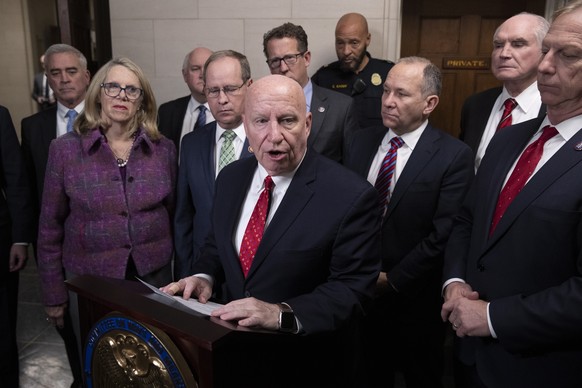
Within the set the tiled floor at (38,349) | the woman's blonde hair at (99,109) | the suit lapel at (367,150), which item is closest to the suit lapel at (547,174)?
the suit lapel at (367,150)

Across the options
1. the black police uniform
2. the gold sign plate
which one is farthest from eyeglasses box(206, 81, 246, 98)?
the gold sign plate

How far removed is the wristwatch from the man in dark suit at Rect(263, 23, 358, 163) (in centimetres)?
175

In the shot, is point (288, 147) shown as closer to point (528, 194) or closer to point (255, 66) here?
point (528, 194)

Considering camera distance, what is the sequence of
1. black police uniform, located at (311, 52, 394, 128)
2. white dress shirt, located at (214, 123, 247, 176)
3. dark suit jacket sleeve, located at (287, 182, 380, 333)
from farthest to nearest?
black police uniform, located at (311, 52, 394, 128)
white dress shirt, located at (214, 123, 247, 176)
dark suit jacket sleeve, located at (287, 182, 380, 333)

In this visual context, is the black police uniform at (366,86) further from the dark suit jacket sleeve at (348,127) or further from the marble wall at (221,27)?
the dark suit jacket sleeve at (348,127)

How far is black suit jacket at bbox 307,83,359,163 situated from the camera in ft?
10.1

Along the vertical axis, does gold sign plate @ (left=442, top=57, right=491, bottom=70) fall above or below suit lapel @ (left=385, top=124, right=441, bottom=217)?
above

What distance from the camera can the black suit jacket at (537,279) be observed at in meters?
1.44

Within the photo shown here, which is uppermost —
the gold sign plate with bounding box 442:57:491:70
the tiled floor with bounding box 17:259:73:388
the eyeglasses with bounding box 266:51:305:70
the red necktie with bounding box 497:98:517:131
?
the eyeglasses with bounding box 266:51:305:70

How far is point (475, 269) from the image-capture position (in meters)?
1.75

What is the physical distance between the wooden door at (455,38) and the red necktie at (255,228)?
12.7 feet

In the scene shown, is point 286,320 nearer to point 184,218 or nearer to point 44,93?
point 184,218

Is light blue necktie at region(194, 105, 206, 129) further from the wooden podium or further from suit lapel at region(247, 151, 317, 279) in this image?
the wooden podium

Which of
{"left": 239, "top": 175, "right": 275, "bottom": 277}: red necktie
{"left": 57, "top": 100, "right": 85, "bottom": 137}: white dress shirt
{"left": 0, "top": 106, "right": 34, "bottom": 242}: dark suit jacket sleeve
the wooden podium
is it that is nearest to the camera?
the wooden podium
